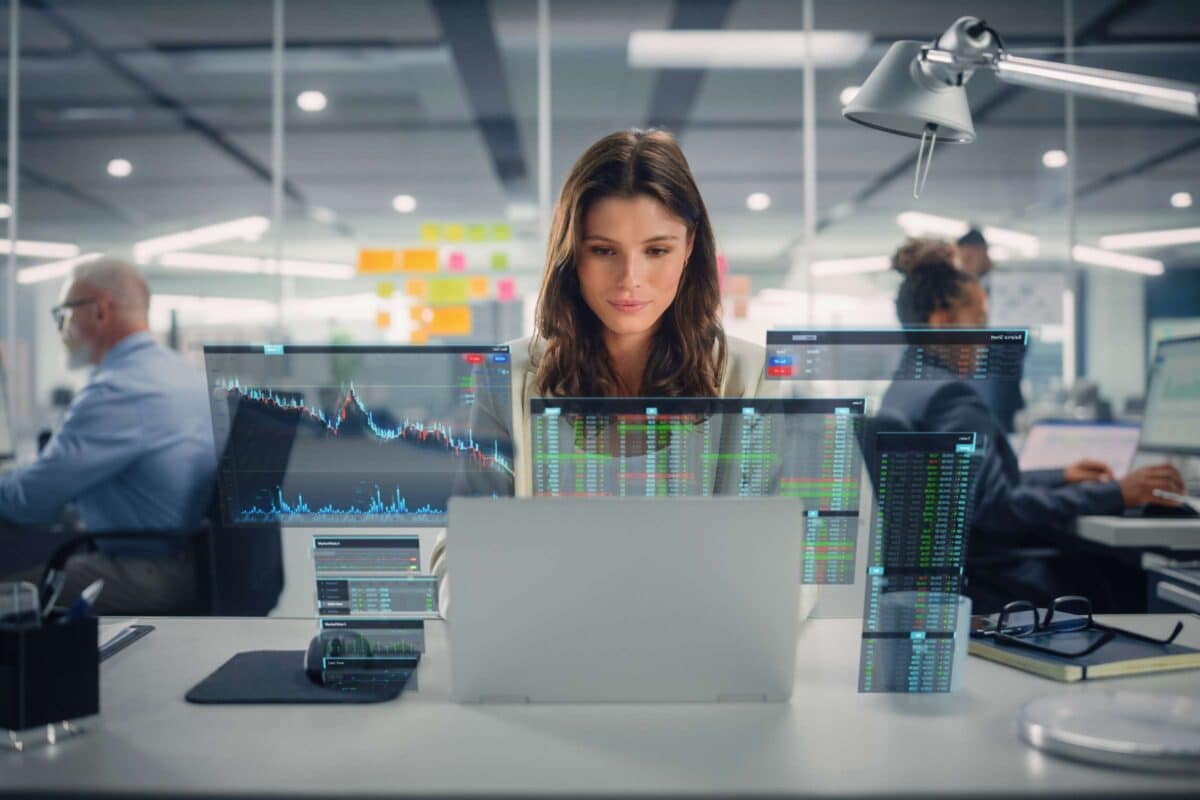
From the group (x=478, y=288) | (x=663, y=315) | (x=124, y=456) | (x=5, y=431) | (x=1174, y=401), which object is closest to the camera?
(x=663, y=315)

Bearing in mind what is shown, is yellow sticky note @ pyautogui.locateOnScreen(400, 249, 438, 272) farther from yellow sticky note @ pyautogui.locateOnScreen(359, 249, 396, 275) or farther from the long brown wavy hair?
the long brown wavy hair

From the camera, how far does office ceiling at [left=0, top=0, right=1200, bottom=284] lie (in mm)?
4980

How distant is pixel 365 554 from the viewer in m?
1.37

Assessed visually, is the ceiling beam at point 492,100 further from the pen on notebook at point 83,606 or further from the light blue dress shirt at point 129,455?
the pen on notebook at point 83,606

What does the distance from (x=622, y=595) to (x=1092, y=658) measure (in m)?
0.68

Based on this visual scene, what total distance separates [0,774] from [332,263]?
426 centimetres

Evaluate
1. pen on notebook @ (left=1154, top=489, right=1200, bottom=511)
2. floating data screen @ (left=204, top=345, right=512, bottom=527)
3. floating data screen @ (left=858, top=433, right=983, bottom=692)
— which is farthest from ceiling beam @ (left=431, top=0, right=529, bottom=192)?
floating data screen @ (left=858, top=433, right=983, bottom=692)

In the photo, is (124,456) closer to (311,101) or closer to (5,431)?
(5,431)

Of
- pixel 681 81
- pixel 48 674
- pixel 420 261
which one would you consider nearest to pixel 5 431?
pixel 420 261

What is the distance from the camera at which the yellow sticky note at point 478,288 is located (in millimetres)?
5004

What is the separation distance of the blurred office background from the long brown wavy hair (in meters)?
3.08

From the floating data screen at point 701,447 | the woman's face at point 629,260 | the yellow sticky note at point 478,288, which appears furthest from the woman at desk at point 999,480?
the yellow sticky note at point 478,288

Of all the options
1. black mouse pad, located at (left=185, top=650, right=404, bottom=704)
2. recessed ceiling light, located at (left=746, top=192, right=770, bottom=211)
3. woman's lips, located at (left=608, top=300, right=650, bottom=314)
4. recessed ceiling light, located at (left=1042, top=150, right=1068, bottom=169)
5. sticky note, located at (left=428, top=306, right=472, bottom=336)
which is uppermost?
recessed ceiling light, located at (left=1042, top=150, right=1068, bottom=169)

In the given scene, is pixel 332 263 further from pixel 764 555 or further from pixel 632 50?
pixel 764 555
